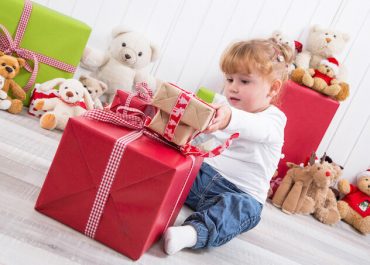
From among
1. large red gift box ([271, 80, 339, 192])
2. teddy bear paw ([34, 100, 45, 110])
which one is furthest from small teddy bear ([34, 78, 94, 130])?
large red gift box ([271, 80, 339, 192])

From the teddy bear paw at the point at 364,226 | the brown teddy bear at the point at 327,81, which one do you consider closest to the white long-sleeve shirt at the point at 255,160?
the brown teddy bear at the point at 327,81

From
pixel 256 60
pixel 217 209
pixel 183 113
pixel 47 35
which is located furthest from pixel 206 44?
pixel 183 113

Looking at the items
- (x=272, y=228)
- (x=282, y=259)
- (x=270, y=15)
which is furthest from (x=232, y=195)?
(x=270, y=15)

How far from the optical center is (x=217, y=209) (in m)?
1.04

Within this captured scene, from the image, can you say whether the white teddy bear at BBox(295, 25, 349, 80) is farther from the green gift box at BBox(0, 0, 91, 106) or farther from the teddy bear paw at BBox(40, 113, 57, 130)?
the teddy bear paw at BBox(40, 113, 57, 130)

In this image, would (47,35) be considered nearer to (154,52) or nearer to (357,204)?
(154,52)

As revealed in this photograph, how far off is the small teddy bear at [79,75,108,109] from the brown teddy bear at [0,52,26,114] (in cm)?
27

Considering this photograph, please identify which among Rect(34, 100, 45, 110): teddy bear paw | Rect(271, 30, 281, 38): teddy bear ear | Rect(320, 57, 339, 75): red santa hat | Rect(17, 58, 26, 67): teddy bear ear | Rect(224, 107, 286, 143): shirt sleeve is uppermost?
Rect(271, 30, 281, 38): teddy bear ear

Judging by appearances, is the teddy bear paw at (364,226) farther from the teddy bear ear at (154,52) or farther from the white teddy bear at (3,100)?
the white teddy bear at (3,100)

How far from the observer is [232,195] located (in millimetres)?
1103

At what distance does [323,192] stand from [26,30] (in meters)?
1.25

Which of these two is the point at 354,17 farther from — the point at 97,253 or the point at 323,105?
the point at 97,253

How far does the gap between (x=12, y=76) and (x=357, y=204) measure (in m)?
1.44

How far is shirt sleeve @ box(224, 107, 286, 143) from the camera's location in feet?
3.24
